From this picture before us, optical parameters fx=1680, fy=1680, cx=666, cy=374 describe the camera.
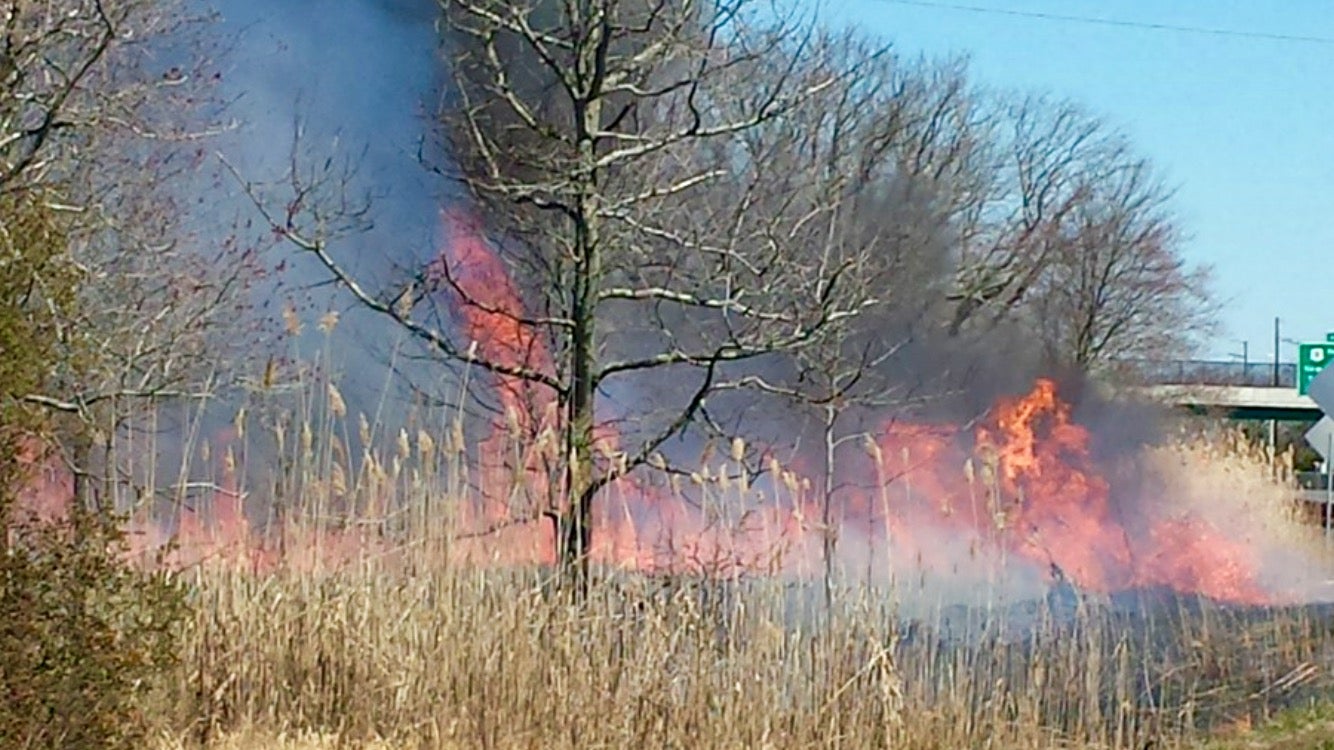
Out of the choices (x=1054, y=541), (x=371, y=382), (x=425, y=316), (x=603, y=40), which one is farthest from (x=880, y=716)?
(x=1054, y=541)

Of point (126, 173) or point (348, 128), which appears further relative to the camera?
point (348, 128)

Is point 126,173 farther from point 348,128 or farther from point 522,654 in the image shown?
point 522,654

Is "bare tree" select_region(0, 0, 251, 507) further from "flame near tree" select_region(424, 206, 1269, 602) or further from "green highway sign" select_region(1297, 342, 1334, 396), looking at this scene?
"green highway sign" select_region(1297, 342, 1334, 396)

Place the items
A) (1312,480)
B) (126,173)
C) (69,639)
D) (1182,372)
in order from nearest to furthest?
(69,639) < (126,173) < (1312,480) < (1182,372)

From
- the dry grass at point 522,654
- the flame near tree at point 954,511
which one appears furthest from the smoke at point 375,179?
the dry grass at point 522,654

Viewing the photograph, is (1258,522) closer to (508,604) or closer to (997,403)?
(997,403)

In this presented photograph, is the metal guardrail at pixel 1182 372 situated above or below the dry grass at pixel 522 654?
above

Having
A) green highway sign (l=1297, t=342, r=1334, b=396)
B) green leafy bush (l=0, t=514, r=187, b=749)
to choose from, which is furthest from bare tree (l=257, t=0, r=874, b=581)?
green highway sign (l=1297, t=342, r=1334, b=396)

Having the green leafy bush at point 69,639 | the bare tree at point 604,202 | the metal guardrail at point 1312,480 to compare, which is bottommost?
the metal guardrail at point 1312,480

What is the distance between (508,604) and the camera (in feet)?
25.1

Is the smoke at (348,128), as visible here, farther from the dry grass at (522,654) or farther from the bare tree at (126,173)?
the dry grass at (522,654)

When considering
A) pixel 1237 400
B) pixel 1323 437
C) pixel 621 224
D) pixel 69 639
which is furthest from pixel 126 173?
pixel 1237 400

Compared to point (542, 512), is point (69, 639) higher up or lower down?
lower down

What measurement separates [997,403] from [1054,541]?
2.52 metres
